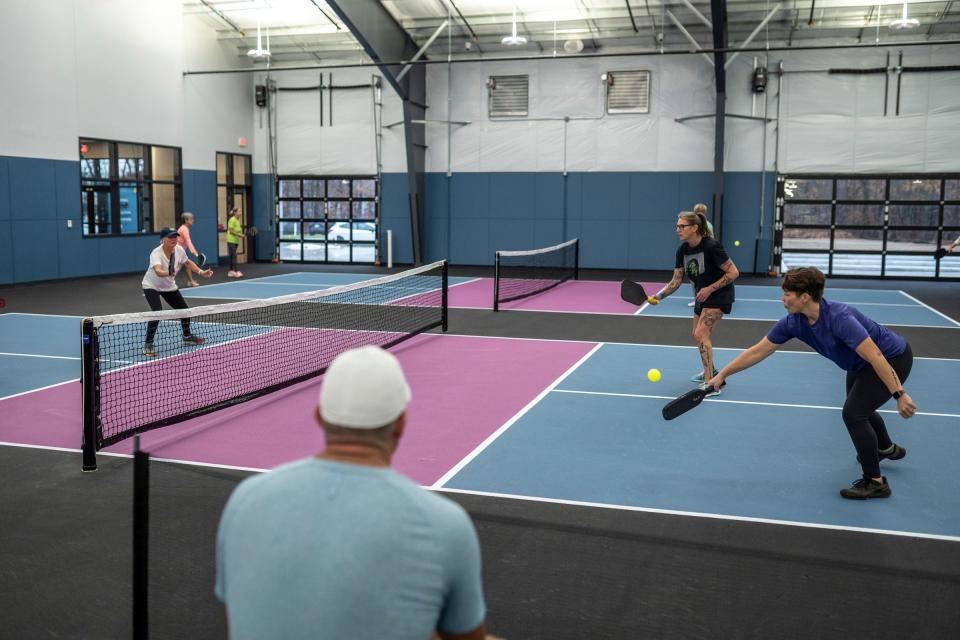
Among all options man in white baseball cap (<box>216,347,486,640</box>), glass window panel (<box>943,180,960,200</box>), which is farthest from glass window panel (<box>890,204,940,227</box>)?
man in white baseball cap (<box>216,347,486,640</box>)

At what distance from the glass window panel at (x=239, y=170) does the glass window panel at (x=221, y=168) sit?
1.93 feet

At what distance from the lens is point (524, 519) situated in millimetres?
5551

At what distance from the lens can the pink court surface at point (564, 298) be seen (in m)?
16.6

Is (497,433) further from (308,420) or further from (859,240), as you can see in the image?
(859,240)

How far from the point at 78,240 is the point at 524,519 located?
19.0 meters

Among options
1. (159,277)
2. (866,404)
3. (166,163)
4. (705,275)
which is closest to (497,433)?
(866,404)

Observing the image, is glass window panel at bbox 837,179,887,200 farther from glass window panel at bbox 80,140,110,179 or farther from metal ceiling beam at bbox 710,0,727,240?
glass window panel at bbox 80,140,110,179

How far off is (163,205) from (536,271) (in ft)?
34.2

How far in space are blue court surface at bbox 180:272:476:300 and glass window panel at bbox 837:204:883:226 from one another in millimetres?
10298

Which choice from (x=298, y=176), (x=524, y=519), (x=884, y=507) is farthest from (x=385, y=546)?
(x=298, y=176)

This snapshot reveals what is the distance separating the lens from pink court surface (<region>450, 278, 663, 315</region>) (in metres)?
16.6

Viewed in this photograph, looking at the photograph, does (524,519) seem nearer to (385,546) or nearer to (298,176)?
(385,546)

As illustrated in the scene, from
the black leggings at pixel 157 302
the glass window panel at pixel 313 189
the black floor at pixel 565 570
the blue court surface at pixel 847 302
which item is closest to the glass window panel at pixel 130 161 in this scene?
the glass window panel at pixel 313 189

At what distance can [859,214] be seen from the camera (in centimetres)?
2411
